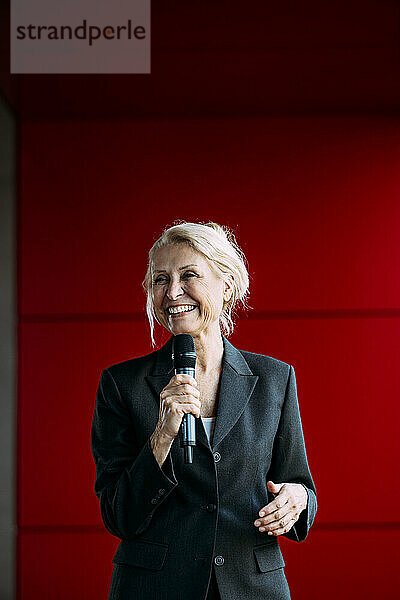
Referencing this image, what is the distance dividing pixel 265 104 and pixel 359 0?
79cm

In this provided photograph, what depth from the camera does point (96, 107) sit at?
3.19 metres

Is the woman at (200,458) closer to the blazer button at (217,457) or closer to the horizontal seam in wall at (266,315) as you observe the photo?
the blazer button at (217,457)

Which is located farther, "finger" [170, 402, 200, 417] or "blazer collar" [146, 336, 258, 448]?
"blazer collar" [146, 336, 258, 448]

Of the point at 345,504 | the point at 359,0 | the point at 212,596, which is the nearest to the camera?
the point at 212,596

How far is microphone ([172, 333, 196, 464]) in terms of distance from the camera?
137cm

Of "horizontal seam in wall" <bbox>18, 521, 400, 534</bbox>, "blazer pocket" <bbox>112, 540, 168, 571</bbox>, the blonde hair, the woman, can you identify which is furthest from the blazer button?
"horizontal seam in wall" <bbox>18, 521, 400, 534</bbox>

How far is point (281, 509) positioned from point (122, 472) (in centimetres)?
35

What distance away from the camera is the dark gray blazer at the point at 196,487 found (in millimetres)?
1454

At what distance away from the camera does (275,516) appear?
1455 millimetres

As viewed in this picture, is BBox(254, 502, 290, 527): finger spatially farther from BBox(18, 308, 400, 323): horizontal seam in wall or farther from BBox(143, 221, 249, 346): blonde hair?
BBox(18, 308, 400, 323): horizontal seam in wall

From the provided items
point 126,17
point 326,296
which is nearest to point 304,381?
point 326,296

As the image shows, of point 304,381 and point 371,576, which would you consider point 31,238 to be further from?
point 371,576

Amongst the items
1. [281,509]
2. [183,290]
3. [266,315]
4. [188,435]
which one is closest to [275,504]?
[281,509]

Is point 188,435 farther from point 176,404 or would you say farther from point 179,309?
point 179,309
